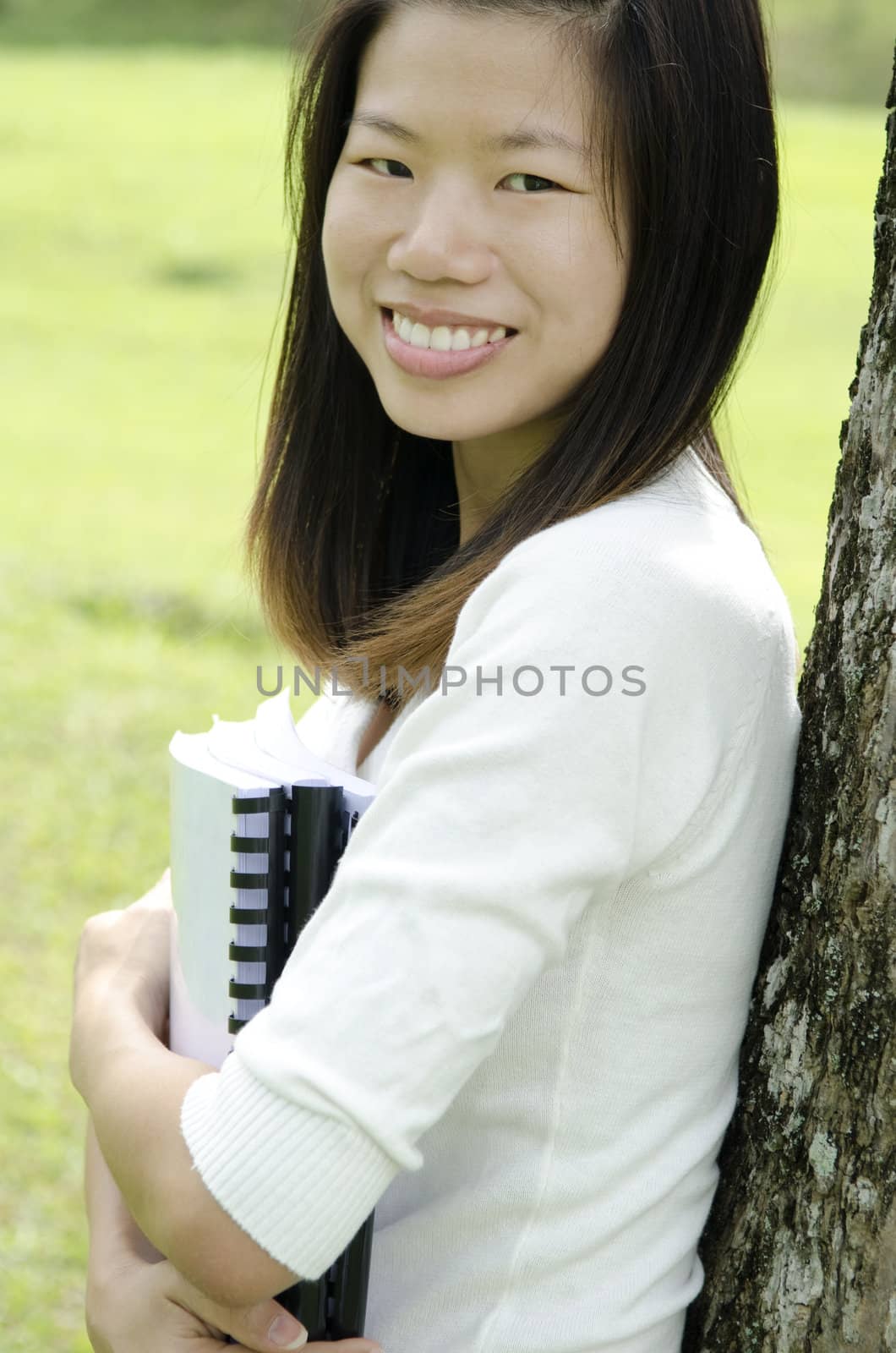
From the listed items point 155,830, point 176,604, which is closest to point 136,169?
point 176,604

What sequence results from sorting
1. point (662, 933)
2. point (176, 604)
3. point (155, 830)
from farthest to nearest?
point (176, 604), point (155, 830), point (662, 933)

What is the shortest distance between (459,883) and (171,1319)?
45 centimetres

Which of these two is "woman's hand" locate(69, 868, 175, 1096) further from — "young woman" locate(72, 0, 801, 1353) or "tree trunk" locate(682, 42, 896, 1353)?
"tree trunk" locate(682, 42, 896, 1353)

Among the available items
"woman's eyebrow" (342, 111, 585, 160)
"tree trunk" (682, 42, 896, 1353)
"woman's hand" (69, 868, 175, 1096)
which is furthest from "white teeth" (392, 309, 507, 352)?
"woman's hand" (69, 868, 175, 1096)

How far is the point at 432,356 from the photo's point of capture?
4.16 ft

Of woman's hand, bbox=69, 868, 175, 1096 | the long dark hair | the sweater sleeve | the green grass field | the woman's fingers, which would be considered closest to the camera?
the sweater sleeve

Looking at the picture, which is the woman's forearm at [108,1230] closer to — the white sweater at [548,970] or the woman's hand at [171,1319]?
the woman's hand at [171,1319]

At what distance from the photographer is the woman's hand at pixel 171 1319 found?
3.56 feet

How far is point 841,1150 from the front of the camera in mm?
1140

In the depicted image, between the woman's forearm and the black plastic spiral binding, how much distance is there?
0.52 ft

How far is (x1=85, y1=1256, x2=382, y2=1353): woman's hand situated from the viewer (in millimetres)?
1086

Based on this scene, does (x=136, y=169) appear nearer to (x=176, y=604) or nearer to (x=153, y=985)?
(x=176, y=604)

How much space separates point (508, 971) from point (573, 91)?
26.4 inches

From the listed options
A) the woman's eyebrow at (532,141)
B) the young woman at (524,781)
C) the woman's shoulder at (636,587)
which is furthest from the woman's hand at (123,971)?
the woman's eyebrow at (532,141)
